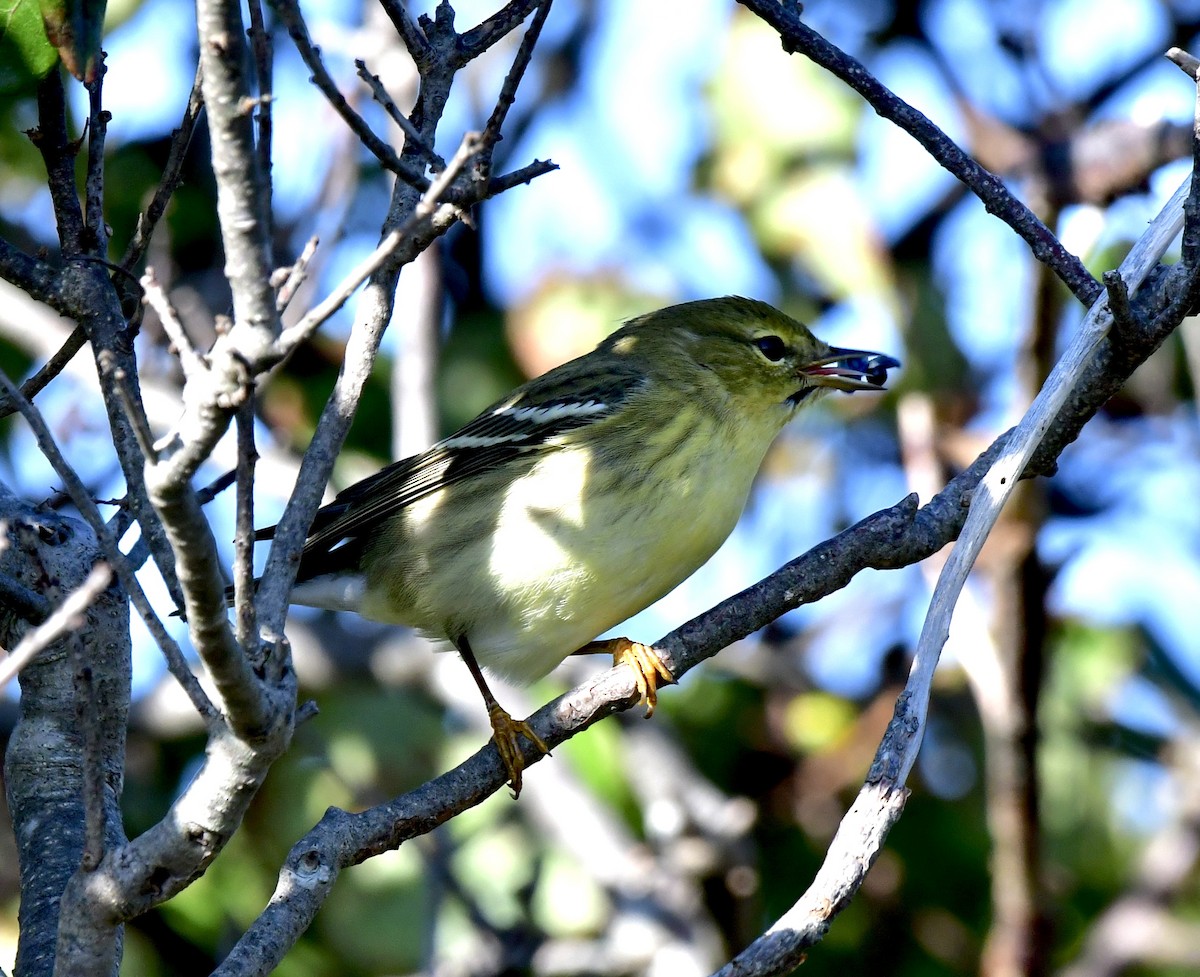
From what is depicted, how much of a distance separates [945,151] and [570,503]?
6.10 ft

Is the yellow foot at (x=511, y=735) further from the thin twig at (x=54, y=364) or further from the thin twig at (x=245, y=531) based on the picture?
the thin twig at (x=245, y=531)

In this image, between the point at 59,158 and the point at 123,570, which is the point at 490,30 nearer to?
the point at 59,158

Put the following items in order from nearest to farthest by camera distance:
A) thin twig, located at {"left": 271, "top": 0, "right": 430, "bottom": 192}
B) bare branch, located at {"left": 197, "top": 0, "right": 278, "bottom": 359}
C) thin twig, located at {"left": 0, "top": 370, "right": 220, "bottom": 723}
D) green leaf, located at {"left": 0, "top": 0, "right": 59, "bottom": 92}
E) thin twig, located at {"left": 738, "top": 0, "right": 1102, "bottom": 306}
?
bare branch, located at {"left": 197, "top": 0, "right": 278, "bottom": 359}
thin twig, located at {"left": 0, "top": 370, "right": 220, "bottom": 723}
thin twig, located at {"left": 271, "top": 0, "right": 430, "bottom": 192}
green leaf, located at {"left": 0, "top": 0, "right": 59, "bottom": 92}
thin twig, located at {"left": 738, "top": 0, "right": 1102, "bottom": 306}

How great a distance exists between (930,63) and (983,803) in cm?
322

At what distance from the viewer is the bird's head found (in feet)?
16.3

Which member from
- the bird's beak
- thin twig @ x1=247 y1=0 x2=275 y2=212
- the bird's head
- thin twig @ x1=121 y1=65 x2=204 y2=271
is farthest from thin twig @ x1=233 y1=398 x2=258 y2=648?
the bird's beak

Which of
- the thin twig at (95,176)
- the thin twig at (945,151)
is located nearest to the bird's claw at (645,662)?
the thin twig at (945,151)

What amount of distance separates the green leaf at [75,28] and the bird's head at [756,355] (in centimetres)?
267

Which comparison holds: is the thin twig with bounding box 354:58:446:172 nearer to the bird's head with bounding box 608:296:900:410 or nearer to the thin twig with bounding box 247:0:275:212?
the thin twig with bounding box 247:0:275:212

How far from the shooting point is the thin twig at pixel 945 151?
113 inches

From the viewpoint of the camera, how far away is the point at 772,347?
518 centimetres

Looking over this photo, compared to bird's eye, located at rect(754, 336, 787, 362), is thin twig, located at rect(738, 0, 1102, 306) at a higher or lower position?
lower

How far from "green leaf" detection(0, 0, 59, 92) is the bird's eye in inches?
118

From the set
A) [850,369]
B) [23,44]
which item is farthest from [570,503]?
[23,44]
